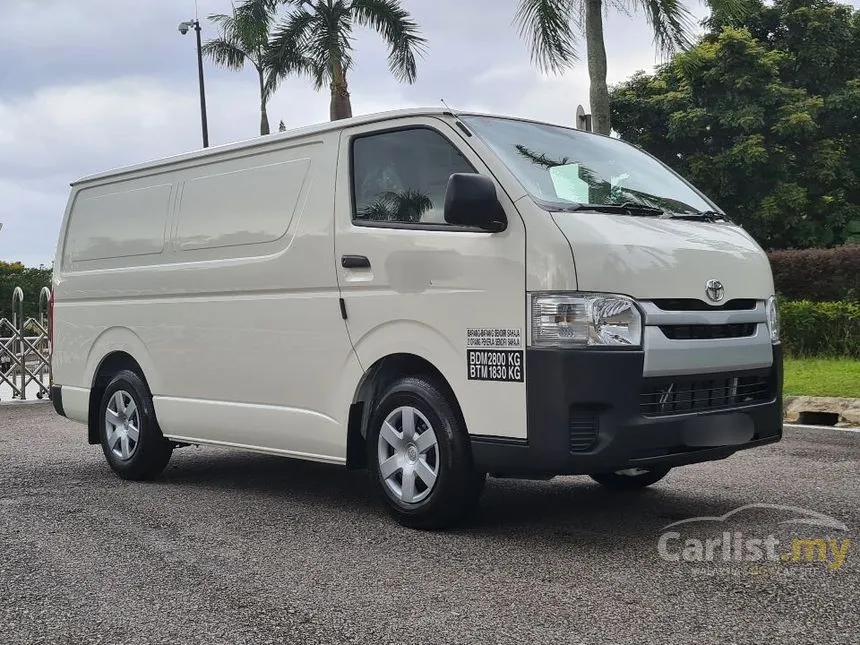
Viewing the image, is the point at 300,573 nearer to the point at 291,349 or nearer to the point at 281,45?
the point at 291,349

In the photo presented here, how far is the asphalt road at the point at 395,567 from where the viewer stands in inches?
156

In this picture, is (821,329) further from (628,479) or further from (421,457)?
(421,457)

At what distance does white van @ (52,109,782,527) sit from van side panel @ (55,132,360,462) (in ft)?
0.05

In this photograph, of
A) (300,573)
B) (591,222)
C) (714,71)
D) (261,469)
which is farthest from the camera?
(714,71)

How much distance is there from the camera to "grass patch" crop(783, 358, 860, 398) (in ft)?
36.3

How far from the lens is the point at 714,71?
28.2 metres

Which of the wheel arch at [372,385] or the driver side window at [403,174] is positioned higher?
the driver side window at [403,174]

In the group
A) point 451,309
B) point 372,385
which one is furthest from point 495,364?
point 372,385

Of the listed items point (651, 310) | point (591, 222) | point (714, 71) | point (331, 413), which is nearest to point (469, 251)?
point (591, 222)

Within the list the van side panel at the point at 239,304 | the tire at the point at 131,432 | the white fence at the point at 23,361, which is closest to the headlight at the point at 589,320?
the van side panel at the point at 239,304

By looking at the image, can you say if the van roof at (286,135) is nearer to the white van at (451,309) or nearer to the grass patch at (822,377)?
the white van at (451,309)

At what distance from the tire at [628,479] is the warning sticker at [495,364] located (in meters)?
1.75

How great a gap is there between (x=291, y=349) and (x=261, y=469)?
2.20 m

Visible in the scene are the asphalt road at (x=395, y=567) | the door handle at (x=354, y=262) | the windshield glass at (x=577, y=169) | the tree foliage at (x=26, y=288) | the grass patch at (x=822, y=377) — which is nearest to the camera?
the asphalt road at (x=395, y=567)
